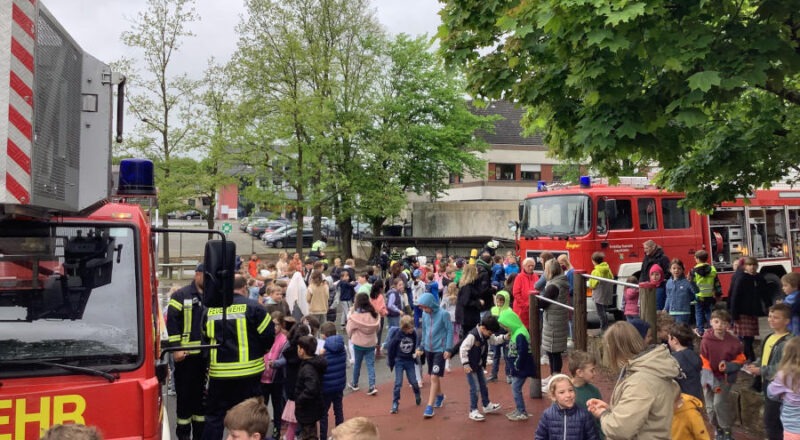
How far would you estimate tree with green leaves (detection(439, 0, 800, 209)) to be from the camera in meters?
6.16

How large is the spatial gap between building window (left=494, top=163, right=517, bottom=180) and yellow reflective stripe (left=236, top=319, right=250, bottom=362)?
4009 cm

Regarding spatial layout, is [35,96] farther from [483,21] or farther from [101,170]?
[483,21]

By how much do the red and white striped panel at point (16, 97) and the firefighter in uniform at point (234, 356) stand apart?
290 cm

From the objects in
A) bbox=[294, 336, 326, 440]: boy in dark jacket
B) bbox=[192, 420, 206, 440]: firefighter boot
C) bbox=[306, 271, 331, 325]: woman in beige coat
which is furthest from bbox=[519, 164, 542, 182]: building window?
bbox=[192, 420, 206, 440]: firefighter boot

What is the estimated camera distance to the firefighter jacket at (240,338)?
5902 mm

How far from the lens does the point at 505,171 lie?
149 feet

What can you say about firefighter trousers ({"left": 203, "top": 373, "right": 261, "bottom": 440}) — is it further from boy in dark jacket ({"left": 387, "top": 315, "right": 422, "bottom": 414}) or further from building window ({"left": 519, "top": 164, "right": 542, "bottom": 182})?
building window ({"left": 519, "top": 164, "right": 542, "bottom": 182})

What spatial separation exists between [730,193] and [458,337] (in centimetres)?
525

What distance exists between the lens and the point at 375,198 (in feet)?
99.5

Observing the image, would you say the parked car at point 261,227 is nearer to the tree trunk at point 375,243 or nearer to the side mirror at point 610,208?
the tree trunk at point 375,243

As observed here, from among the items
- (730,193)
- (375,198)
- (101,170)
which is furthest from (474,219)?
(101,170)

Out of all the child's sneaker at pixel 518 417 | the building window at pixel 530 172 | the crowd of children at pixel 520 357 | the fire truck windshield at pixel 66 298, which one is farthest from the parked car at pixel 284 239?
the fire truck windshield at pixel 66 298

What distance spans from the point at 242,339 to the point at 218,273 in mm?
1923

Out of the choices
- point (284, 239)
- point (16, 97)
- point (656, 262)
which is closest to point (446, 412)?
point (656, 262)
